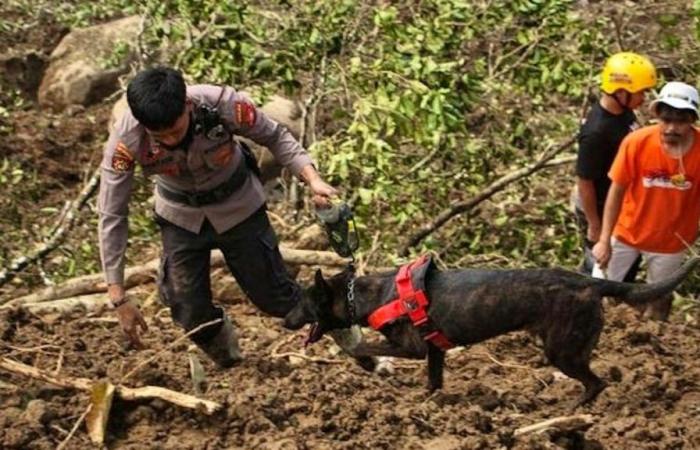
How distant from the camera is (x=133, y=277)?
8594 mm

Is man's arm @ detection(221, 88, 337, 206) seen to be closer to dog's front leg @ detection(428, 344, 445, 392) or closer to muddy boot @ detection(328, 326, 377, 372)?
muddy boot @ detection(328, 326, 377, 372)

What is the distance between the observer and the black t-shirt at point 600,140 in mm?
7148

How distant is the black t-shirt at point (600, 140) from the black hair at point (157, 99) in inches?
117

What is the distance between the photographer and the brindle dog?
5.88 meters

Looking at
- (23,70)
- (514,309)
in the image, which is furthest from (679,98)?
(23,70)

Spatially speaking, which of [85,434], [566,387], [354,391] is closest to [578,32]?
[566,387]

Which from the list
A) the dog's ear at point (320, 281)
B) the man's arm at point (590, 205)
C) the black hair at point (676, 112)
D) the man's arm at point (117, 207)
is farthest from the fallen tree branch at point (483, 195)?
the man's arm at point (117, 207)

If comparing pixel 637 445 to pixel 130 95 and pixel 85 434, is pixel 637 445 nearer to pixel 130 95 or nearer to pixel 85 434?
pixel 85 434

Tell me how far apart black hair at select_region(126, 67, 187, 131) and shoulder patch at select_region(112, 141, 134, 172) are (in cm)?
24

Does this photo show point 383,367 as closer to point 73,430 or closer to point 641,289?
point 641,289

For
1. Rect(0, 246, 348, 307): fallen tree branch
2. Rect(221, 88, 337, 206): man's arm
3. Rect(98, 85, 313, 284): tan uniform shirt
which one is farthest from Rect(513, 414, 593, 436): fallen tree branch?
Rect(0, 246, 348, 307): fallen tree branch

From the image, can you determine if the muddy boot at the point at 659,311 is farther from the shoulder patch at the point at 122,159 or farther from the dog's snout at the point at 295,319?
the shoulder patch at the point at 122,159

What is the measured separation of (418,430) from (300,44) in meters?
4.71

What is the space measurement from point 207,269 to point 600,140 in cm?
264
